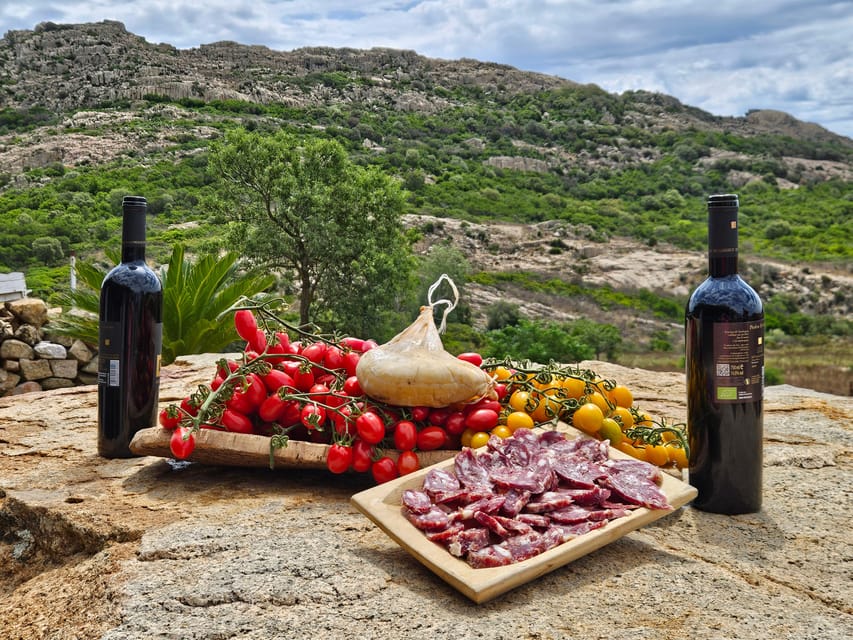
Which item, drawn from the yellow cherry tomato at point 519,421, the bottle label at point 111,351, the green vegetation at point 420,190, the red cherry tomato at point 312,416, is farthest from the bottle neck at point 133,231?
the green vegetation at point 420,190

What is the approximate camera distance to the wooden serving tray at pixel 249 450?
230cm

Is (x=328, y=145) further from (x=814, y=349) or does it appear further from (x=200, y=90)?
(x=200, y=90)

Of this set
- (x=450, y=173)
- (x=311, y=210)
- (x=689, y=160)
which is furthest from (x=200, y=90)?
(x=311, y=210)

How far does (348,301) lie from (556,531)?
17564mm

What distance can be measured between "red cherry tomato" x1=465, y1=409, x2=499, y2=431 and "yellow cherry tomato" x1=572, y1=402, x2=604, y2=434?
0.27 m

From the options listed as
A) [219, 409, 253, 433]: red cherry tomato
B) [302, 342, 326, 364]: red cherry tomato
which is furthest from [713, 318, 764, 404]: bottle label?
[219, 409, 253, 433]: red cherry tomato

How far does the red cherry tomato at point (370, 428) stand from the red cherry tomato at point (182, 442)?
513 mm

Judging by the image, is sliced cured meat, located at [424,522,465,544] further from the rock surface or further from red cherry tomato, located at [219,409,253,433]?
red cherry tomato, located at [219,409,253,433]

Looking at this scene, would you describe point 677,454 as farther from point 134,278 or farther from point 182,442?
point 134,278

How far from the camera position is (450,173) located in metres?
43.2

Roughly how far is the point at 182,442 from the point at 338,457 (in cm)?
48

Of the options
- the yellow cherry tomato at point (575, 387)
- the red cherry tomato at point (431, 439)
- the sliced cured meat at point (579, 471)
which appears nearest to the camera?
the sliced cured meat at point (579, 471)

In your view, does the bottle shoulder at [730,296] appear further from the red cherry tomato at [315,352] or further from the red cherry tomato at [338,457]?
the red cherry tomato at [315,352]

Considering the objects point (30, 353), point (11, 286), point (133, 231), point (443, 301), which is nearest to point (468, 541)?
point (443, 301)
